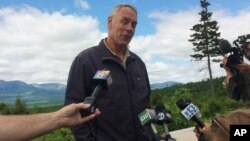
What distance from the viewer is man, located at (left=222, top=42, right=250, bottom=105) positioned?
16.3 ft

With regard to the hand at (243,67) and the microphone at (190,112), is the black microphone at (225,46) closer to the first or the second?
the hand at (243,67)

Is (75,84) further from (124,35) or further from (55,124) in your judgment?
(55,124)

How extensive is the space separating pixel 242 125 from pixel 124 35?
2.09m

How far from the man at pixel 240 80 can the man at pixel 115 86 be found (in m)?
1.22

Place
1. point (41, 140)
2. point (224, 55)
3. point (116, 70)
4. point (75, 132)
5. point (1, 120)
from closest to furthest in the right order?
point (1, 120) < point (75, 132) < point (116, 70) < point (224, 55) < point (41, 140)

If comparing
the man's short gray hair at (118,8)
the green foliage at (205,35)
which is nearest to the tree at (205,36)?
the green foliage at (205,35)

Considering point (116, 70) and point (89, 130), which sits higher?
point (116, 70)

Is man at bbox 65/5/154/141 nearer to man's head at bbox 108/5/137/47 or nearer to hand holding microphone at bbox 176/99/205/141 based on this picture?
man's head at bbox 108/5/137/47

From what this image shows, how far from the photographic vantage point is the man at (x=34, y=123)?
2.05 metres

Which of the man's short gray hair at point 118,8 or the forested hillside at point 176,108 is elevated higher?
the man's short gray hair at point 118,8

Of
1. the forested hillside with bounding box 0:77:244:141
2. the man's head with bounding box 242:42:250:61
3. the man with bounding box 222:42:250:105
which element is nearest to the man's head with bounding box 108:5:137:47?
the man with bounding box 222:42:250:105

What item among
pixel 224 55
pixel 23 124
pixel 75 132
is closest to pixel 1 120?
pixel 23 124

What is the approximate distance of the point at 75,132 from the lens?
12.1 ft

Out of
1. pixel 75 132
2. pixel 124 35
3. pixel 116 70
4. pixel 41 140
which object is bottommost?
pixel 41 140
